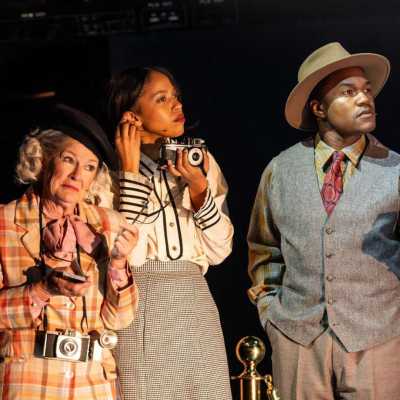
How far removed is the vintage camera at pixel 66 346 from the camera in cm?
408

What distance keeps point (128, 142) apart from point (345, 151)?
90 cm

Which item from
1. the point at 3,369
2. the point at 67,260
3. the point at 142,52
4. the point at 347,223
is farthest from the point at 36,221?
the point at 142,52

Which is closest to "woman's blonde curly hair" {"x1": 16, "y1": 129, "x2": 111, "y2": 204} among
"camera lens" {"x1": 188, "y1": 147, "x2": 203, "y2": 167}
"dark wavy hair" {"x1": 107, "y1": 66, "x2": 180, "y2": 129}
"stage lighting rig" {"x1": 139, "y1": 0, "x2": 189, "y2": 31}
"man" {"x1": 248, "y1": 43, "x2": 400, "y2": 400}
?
"dark wavy hair" {"x1": 107, "y1": 66, "x2": 180, "y2": 129}

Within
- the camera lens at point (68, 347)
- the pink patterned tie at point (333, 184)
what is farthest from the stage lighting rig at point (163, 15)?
the camera lens at point (68, 347)

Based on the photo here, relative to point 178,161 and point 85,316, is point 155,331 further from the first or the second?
point 178,161

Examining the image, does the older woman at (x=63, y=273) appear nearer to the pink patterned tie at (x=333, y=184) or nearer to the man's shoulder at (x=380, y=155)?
the pink patterned tie at (x=333, y=184)

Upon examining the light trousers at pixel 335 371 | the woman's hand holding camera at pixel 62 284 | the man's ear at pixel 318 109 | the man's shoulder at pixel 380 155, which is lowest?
the light trousers at pixel 335 371

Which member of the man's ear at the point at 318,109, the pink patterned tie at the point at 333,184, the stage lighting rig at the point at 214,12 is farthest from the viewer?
the stage lighting rig at the point at 214,12

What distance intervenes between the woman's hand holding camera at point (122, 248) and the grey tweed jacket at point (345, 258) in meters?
0.76

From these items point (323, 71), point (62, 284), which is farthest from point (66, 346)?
point (323, 71)

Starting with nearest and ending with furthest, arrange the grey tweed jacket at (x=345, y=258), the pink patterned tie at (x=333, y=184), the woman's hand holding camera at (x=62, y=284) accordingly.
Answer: the woman's hand holding camera at (x=62, y=284), the grey tweed jacket at (x=345, y=258), the pink patterned tie at (x=333, y=184)

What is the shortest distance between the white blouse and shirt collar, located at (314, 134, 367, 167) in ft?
1.57

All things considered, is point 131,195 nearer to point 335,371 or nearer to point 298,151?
point 298,151

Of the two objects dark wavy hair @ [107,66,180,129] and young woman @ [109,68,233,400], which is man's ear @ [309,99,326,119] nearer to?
young woman @ [109,68,233,400]
